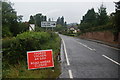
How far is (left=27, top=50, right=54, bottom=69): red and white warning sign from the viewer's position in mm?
7580

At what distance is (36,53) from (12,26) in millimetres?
38120

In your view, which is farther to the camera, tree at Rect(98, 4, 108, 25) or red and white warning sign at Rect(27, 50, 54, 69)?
tree at Rect(98, 4, 108, 25)

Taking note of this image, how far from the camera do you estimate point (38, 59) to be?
301 inches

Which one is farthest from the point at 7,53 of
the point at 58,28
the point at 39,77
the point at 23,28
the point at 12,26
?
the point at 58,28

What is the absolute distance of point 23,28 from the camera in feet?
131

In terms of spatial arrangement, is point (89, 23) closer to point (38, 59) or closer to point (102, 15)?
point (102, 15)

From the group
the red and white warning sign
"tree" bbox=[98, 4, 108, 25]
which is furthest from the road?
"tree" bbox=[98, 4, 108, 25]

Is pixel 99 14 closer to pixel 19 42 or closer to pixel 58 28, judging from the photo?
pixel 19 42

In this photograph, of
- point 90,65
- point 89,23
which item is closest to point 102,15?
point 89,23

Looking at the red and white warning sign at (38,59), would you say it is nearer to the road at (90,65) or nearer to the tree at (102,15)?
the road at (90,65)

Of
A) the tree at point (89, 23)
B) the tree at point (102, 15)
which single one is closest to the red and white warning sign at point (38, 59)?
the tree at point (102, 15)

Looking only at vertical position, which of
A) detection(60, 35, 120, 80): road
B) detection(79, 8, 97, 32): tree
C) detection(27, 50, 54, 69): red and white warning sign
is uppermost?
detection(79, 8, 97, 32): tree

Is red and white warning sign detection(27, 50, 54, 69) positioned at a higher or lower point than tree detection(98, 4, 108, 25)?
lower

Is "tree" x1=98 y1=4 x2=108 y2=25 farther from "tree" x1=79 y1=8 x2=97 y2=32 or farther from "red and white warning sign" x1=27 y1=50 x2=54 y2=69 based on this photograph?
"red and white warning sign" x1=27 y1=50 x2=54 y2=69
